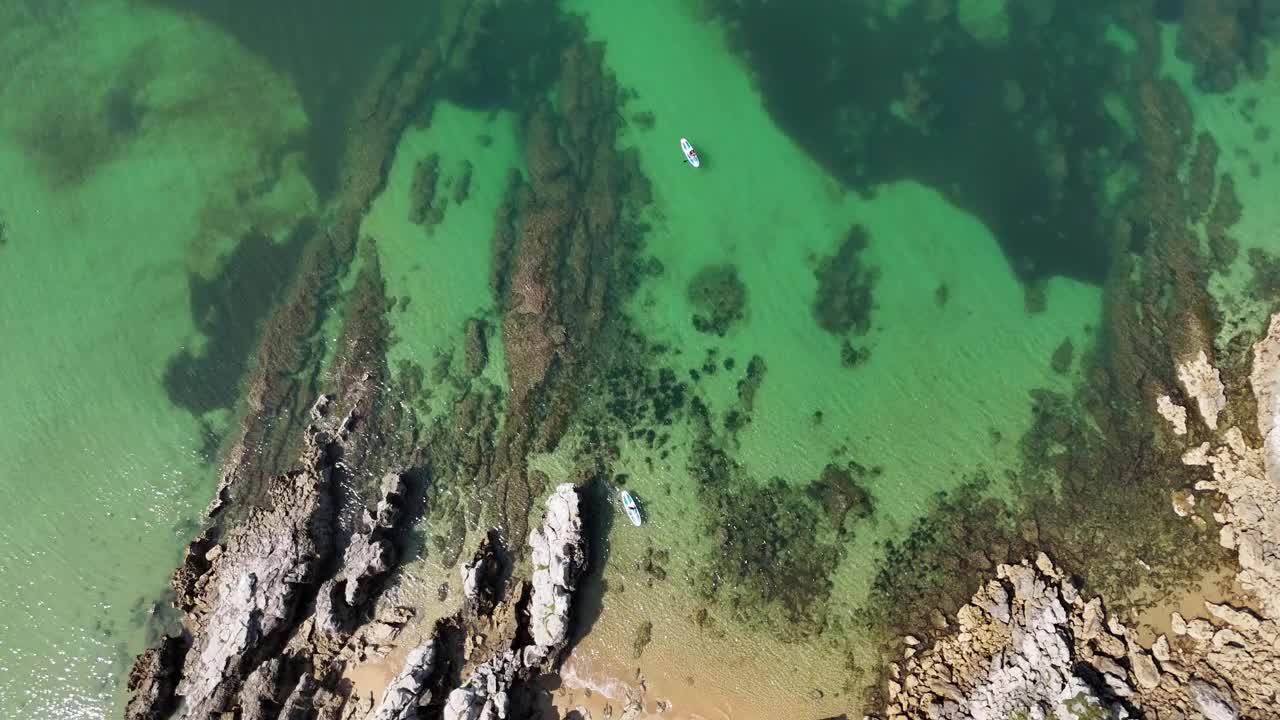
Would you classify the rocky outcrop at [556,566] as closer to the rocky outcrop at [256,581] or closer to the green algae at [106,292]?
the rocky outcrop at [256,581]

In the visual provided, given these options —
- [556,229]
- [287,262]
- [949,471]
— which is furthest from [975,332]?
[287,262]

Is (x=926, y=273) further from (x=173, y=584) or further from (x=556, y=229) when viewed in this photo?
(x=173, y=584)

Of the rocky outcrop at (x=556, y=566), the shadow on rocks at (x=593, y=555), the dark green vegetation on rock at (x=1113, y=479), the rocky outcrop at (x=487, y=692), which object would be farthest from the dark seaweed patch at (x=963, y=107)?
the rocky outcrop at (x=487, y=692)

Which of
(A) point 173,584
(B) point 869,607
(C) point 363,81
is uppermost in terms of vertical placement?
(C) point 363,81

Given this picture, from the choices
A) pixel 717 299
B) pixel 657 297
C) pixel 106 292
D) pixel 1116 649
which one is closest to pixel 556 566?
pixel 657 297

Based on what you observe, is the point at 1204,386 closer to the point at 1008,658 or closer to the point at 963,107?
the point at 1008,658
